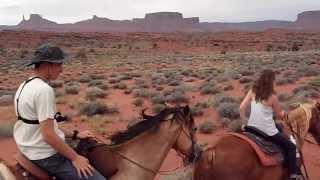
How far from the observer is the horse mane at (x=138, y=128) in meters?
5.28

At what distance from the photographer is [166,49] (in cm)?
7462

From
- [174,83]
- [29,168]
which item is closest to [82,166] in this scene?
[29,168]

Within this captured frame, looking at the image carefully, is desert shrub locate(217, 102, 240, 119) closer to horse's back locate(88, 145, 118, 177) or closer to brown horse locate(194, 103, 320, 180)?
brown horse locate(194, 103, 320, 180)

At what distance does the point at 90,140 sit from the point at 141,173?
61cm

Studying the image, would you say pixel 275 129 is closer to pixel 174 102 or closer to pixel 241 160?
pixel 241 160

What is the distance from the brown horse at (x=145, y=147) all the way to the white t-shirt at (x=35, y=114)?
0.65 meters

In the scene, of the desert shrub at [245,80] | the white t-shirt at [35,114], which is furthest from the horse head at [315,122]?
the desert shrub at [245,80]

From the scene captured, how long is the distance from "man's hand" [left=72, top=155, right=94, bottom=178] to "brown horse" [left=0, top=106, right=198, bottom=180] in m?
0.43

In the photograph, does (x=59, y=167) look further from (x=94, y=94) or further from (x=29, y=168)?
(x=94, y=94)

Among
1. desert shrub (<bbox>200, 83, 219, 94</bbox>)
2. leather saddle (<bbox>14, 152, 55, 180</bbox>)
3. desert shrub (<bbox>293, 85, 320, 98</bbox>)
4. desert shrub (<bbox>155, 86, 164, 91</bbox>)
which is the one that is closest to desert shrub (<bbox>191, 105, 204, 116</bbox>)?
desert shrub (<bbox>293, 85, 320, 98</bbox>)

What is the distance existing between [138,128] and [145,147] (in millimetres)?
208

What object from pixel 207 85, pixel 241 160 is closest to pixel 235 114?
pixel 207 85

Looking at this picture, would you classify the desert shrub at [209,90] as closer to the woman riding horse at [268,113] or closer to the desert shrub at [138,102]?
the desert shrub at [138,102]

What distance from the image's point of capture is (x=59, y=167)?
462cm
